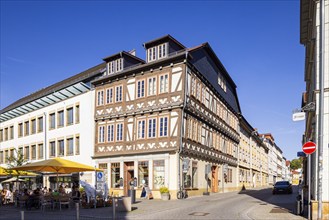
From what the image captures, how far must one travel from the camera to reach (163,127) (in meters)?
26.9

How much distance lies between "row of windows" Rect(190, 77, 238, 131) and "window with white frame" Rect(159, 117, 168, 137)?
10.0 ft

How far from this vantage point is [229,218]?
14766 millimetres

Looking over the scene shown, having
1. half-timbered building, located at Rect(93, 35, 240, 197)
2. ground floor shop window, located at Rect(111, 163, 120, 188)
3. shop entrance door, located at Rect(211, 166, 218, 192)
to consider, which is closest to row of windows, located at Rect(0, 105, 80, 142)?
half-timbered building, located at Rect(93, 35, 240, 197)

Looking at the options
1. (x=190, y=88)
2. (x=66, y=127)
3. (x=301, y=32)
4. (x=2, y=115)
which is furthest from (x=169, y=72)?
(x=2, y=115)

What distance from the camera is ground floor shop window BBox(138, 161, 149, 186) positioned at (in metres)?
27.5

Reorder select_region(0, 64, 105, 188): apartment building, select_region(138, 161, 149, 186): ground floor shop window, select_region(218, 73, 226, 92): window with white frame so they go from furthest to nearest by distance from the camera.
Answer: select_region(218, 73, 226, 92): window with white frame < select_region(0, 64, 105, 188): apartment building < select_region(138, 161, 149, 186): ground floor shop window

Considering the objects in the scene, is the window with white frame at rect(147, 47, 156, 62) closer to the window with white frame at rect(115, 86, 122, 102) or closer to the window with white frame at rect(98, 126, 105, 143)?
the window with white frame at rect(115, 86, 122, 102)

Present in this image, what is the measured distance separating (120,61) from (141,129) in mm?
6901

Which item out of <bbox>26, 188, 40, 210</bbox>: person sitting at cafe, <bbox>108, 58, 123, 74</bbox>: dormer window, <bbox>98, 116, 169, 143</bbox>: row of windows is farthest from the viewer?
<bbox>108, 58, 123, 74</bbox>: dormer window

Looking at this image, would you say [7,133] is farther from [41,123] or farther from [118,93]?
[118,93]

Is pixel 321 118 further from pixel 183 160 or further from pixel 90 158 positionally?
pixel 90 158

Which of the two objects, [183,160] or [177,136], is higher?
[177,136]

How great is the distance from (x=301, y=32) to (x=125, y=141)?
1605 cm

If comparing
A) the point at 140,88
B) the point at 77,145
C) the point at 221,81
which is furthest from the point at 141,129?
the point at 221,81
